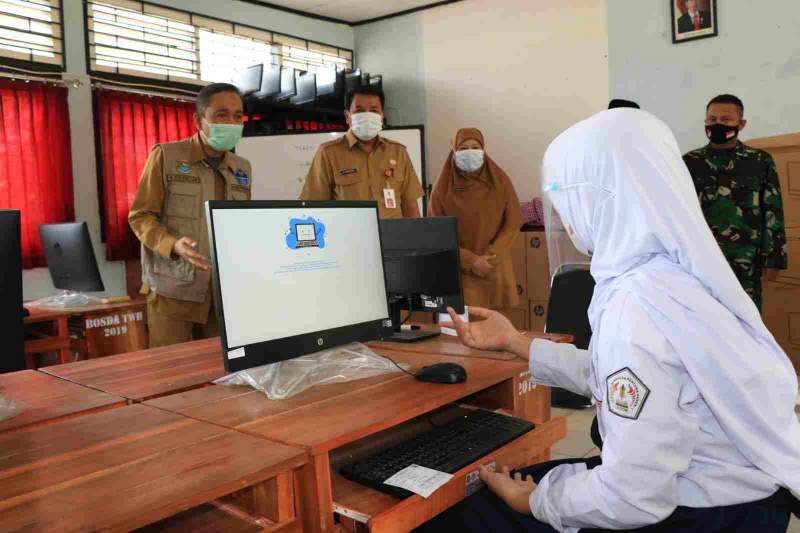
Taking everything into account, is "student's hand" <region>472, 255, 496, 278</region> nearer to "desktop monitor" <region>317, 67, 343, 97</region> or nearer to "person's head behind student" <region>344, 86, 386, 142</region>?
"person's head behind student" <region>344, 86, 386, 142</region>

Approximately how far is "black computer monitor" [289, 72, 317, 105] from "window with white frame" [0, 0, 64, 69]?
174cm

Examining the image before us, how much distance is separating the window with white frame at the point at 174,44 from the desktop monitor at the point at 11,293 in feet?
12.3

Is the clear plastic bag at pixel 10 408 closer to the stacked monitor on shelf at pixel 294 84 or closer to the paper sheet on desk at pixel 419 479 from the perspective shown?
the paper sheet on desk at pixel 419 479

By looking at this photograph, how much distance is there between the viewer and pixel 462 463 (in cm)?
116

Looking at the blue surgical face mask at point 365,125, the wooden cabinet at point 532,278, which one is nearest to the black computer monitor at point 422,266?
the blue surgical face mask at point 365,125

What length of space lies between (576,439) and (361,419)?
7.14ft

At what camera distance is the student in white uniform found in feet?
3.12

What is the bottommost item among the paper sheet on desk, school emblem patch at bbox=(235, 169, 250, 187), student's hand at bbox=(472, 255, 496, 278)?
the paper sheet on desk

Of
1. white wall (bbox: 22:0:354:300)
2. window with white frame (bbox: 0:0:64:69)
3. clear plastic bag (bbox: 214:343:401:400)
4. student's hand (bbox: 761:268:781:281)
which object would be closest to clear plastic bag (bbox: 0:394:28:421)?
clear plastic bag (bbox: 214:343:401:400)

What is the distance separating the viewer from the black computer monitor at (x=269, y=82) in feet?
17.0

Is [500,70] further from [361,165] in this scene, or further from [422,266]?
[422,266]

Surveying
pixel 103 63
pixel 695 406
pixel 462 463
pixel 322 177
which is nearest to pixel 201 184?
pixel 322 177

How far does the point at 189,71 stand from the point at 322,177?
249 cm

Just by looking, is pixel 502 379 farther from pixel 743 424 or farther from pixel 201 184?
pixel 201 184
